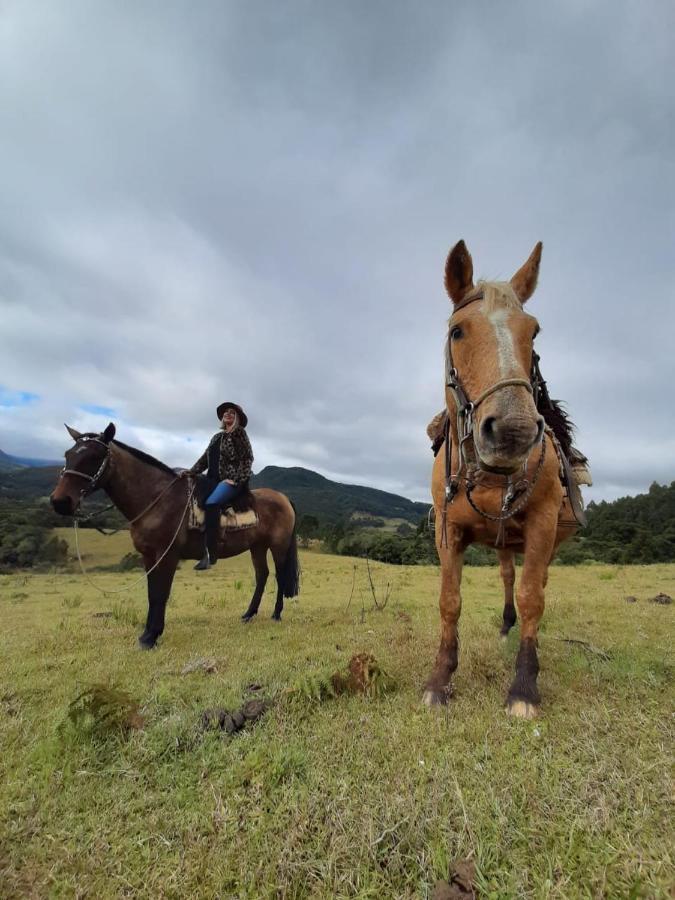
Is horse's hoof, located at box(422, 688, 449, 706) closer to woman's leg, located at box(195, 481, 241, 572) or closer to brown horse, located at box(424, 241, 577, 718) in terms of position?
brown horse, located at box(424, 241, 577, 718)

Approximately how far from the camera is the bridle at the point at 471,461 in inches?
121

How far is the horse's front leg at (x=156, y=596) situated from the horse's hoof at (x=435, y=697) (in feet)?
13.9

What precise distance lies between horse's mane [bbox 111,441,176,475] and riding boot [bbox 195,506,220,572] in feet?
3.20

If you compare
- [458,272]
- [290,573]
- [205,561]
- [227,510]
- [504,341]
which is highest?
[458,272]

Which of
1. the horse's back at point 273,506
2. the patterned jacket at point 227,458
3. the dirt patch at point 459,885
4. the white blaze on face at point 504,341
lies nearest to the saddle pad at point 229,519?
the horse's back at point 273,506

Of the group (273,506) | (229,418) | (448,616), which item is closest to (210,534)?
(273,506)

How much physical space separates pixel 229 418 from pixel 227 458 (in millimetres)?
767

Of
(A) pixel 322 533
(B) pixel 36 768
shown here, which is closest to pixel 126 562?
(A) pixel 322 533

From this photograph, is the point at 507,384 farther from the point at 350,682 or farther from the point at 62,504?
the point at 62,504

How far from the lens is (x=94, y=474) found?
251 inches

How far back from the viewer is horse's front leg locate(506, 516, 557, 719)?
3.36 m

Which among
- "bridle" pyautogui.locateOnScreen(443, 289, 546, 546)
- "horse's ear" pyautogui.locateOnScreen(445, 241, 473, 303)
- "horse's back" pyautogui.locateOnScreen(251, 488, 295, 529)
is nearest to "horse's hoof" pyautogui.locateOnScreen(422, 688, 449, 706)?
"bridle" pyautogui.locateOnScreen(443, 289, 546, 546)

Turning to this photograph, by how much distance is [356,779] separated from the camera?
2377 millimetres

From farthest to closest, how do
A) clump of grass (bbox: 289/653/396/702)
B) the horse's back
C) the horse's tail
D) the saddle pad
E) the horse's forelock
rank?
the horse's tail, the horse's back, the saddle pad, clump of grass (bbox: 289/653/396/702), the horse's forelock
